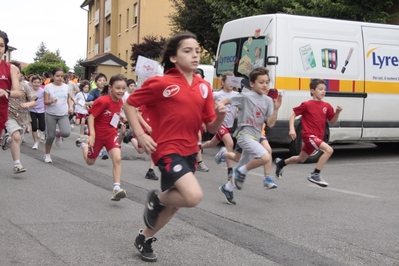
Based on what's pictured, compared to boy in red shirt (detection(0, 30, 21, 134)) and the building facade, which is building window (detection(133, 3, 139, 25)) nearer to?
the building facade

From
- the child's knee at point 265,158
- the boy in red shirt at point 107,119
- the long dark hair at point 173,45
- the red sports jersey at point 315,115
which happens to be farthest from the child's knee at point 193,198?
the red sports jersey at point 315,115

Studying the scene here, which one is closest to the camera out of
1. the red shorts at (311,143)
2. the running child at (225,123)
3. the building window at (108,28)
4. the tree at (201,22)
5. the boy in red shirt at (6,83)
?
the boy in red shirt at (6,83)

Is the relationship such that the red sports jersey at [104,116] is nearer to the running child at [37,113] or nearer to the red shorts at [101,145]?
the red shorts at [101,145]

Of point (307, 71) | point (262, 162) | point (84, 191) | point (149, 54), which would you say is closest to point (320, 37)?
point (307, 71)

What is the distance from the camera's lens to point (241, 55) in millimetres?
12688

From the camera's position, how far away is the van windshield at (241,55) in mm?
12117

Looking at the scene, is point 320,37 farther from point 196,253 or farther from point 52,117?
point 196,253

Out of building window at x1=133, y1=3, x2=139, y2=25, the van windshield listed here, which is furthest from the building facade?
the van windshield

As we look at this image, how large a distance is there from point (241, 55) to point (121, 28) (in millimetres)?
36473

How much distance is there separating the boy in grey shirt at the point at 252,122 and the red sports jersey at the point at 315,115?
3.71ft

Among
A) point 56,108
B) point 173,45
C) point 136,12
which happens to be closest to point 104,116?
point 173,45

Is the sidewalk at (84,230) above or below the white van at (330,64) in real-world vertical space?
below

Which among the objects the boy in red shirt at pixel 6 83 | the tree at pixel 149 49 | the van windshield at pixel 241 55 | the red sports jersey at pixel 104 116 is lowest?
the red sports jersey at pixel 104 116

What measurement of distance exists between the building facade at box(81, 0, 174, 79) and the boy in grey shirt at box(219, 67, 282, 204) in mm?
26757
